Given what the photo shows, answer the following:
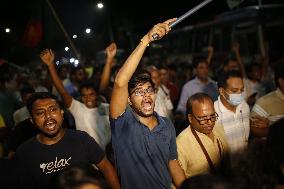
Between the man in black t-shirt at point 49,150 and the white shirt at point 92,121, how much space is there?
53.8 inches

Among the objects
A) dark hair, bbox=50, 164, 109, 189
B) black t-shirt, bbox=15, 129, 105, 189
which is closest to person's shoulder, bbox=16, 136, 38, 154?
black t-shirt, bbox=15, 129, 105, 189

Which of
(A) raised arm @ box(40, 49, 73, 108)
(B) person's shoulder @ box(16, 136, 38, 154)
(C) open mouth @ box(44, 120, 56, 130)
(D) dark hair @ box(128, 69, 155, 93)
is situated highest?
(A) raised arm @ box(40, 49, 73, 108)

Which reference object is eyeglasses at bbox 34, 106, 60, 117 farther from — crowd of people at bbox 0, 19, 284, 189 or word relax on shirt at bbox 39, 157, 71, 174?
word relax on shirt at bbox 39, 157, 71, 174

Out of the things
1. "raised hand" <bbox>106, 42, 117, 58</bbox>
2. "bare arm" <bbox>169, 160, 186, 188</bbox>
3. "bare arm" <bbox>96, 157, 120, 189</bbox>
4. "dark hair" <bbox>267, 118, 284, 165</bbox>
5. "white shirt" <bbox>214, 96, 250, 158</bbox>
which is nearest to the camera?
"dark hair" <bbox>267, 118, 284, 165</bbox>

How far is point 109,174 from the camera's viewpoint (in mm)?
3592

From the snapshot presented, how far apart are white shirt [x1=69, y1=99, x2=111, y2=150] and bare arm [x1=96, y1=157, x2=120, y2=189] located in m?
1.47

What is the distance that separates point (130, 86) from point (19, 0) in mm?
14457

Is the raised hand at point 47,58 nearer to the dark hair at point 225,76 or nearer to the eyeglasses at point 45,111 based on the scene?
the eyeglasses at point 45,111

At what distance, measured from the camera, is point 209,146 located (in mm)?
3848

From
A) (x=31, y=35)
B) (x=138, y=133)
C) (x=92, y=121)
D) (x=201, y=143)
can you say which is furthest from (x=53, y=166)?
(x=31, y=35)

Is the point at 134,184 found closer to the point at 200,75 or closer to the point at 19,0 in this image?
the point at 200,75

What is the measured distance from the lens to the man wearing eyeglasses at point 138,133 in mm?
3096

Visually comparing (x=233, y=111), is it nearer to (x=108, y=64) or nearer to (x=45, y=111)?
(x=108, y=64)

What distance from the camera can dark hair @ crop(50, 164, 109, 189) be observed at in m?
2.16
